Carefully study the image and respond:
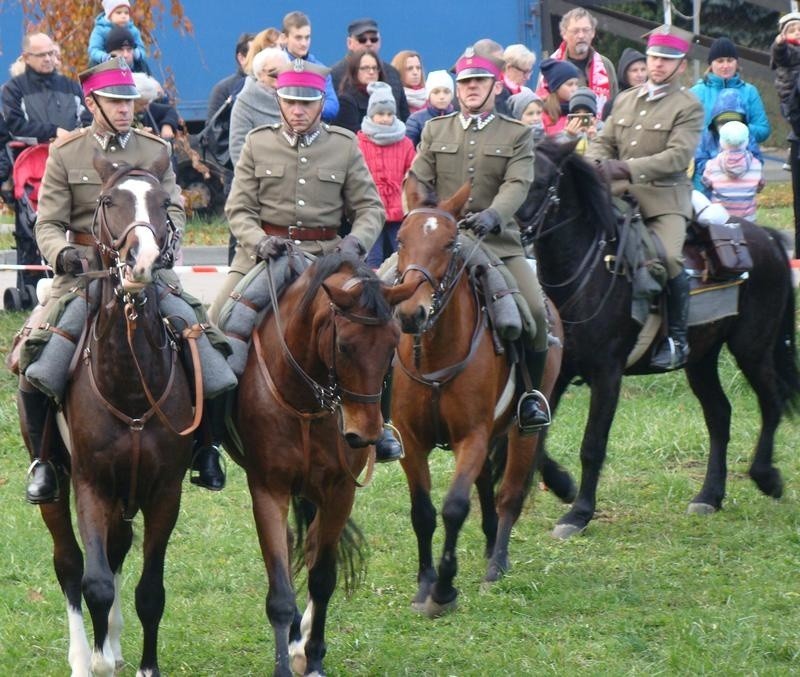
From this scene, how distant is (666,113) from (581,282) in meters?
1.28

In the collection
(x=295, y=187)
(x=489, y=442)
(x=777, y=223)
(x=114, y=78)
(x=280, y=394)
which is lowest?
(x=777, y=223)

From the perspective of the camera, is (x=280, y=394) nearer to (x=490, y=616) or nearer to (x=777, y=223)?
(x=490, y=616)

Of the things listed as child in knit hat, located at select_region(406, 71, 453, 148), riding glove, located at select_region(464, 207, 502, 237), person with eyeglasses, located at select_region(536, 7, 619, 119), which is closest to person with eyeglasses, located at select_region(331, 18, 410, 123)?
child in knit hat, located at select_region(406, 71, 453, 148)

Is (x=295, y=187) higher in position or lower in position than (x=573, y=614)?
higher

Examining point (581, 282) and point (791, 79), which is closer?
point (581, 282)

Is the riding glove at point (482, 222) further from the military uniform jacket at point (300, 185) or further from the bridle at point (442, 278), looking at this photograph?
the military uniform jacket at point (300, 185)

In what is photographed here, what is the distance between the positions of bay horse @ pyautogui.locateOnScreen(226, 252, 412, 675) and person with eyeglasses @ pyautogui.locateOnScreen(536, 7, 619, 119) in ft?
24.6

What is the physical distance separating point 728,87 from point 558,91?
2.17m

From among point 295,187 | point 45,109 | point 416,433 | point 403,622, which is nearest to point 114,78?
point 295,187

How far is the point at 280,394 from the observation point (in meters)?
6.68

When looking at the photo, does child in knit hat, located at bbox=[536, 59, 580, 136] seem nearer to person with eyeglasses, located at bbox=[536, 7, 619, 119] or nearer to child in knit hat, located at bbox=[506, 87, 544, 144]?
child in knit hat, located at bbox=[506, 87, 544, 144]

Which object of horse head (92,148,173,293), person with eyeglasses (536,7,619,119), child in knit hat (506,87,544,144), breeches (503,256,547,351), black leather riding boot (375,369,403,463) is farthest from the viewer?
person with eyeglasses (536,7,619,119)

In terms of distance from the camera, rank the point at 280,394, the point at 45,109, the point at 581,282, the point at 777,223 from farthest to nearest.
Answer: the point at 777,223 → the point at 45,109 → the point at 581,282 → the point at 280,394

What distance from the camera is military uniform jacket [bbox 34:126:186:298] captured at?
695 cm
